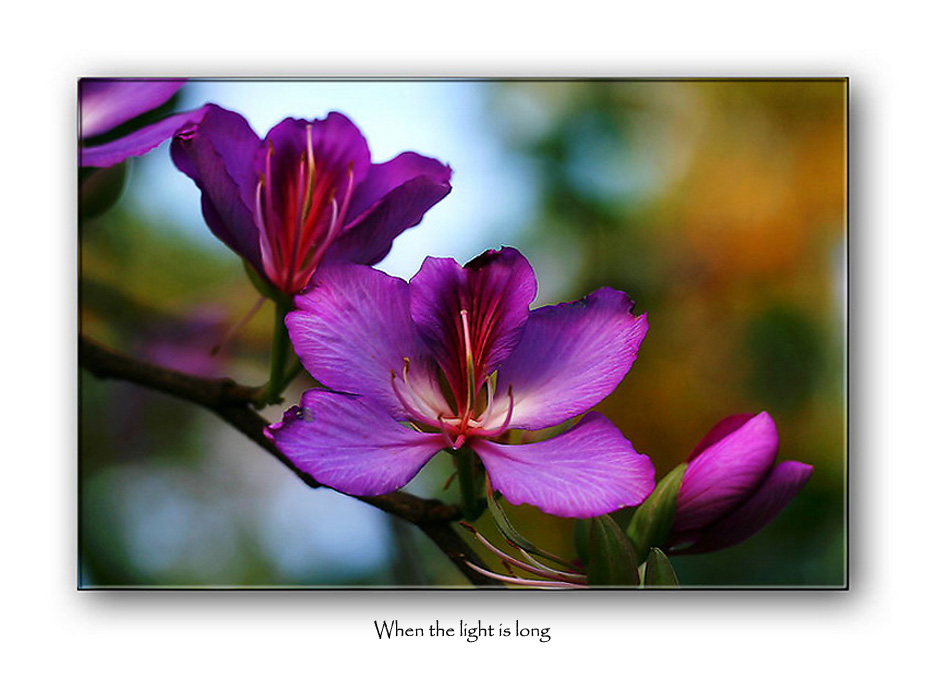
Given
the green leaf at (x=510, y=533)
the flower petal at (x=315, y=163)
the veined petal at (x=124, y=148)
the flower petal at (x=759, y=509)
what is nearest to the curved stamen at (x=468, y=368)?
the green leaf at (x=510, y=533)

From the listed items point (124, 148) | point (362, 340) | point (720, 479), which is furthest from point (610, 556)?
point (124, 148)

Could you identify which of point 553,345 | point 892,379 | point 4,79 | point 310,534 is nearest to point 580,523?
point 553,345

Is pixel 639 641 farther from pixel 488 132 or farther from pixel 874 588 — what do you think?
pixel 488 132

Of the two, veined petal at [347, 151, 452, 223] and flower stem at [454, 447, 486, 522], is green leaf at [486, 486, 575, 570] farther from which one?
veined petal at [347, 151, 452, 223]

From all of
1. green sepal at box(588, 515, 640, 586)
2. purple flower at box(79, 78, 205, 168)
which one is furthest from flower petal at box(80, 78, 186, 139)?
green sepal at box(588, 515, 640, 586)

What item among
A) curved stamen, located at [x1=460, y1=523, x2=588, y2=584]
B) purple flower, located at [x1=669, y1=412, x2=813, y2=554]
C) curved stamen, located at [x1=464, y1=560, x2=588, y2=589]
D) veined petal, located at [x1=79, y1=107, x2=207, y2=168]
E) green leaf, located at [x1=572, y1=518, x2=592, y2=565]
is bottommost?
curved stamen, located at [x1=464, y1=560, x2=588, y2=589]

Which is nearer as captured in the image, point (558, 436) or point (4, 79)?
point (558, 436)

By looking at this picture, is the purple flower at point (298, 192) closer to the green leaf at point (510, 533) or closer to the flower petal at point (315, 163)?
the flower petal at point (315, 163)
